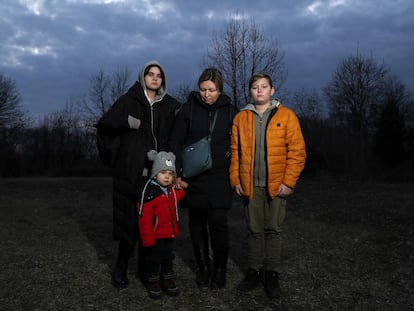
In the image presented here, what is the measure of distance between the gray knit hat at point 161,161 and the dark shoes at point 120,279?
107 centimetres

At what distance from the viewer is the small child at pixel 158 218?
11.8ft

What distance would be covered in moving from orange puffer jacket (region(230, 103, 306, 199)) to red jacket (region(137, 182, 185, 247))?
2.27 feet

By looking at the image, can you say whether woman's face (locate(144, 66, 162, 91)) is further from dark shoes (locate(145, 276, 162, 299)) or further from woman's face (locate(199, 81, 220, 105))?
dark shoes (locate(145, 276, 162, 299))

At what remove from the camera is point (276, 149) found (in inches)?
141

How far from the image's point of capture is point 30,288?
13.1ft

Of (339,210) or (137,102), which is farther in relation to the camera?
(339,210)

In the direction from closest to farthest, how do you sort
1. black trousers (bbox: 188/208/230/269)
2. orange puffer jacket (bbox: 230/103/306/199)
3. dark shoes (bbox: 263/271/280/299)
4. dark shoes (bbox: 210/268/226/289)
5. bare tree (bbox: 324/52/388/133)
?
orange puffer jacket (bbox: 230/103/306/199), dark shoes (bbox: 263/271/280/299), black trousers (bbox: 188/208/230/269), dark shoes (bbox: 210/268/226/289), bare tree (bbox: 324/52/388/133)

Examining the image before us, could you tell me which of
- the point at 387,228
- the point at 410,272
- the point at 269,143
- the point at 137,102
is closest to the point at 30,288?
the point at 137,102

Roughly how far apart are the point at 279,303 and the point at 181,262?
157 centimetres

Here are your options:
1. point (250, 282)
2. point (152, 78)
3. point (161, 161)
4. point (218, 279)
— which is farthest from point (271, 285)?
point (152, 78)

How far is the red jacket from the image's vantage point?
3.58 meters

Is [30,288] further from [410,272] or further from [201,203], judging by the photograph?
[410,272]

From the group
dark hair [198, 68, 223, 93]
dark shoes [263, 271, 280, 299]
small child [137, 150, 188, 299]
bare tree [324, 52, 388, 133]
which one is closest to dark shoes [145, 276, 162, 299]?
small child [137, 150, 188, 299]

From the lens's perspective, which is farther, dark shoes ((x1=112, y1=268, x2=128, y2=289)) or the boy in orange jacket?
dark shoes ((x1=112, y1=268, x2=128, y2=289))
